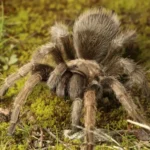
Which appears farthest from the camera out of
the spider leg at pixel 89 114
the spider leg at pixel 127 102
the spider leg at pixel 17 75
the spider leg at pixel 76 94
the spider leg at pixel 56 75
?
the spider leg at pixel 17 75

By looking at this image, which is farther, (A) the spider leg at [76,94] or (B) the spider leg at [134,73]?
(B) the spider leg at [134,73]

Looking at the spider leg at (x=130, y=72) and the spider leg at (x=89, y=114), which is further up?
the spider leg at (x=130, y=72)

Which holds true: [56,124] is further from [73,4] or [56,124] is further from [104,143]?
[73,4]

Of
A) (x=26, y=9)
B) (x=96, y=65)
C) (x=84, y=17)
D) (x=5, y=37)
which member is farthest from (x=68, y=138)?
(x=26, y=9)

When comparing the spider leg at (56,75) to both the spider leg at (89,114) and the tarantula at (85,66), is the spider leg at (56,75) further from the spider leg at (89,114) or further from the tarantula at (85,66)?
the spider leg at (89,114)

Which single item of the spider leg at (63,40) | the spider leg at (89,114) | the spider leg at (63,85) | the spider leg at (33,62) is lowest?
the spider leg at (89,114)

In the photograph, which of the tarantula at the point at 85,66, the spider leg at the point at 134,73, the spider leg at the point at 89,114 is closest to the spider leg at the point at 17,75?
the tarantula at the point at 85,66

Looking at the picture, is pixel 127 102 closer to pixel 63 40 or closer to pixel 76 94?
pixel 76 94
